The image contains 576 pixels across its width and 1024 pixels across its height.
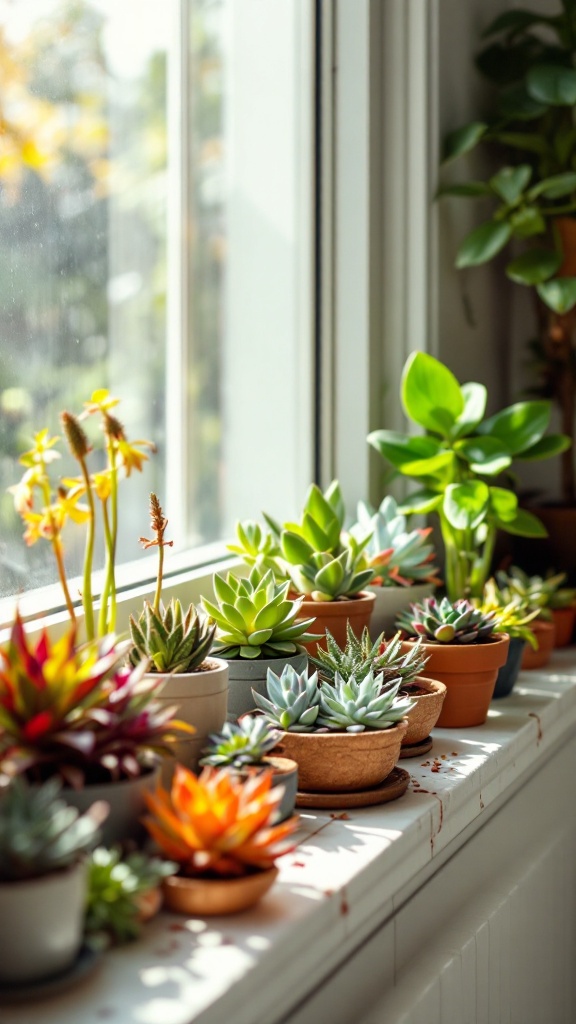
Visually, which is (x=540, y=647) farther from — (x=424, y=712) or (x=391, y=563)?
(x=424, y=712)

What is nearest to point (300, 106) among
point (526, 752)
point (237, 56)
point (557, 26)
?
point (237, 56)

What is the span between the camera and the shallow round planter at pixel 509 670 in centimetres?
145

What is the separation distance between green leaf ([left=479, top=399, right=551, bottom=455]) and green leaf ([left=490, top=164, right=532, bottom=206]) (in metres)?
0.39

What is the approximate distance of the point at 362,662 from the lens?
→ 1.12 metres

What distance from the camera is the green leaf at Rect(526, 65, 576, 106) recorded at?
1.69 meters

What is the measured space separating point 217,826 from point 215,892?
5 centimetres

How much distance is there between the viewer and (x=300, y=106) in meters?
1.63

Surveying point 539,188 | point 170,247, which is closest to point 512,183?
Result: point 539,188

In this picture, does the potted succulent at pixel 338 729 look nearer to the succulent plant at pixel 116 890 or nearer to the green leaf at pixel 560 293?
the succulent plant at pixel 116 890

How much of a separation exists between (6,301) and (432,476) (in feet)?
2.12

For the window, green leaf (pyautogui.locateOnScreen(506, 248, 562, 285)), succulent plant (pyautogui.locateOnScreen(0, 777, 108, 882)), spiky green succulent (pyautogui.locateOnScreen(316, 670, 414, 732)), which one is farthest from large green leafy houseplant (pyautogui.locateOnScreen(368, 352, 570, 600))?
succulent plant (pyautogui.locateOnScreen(0, 777, 108, 882))

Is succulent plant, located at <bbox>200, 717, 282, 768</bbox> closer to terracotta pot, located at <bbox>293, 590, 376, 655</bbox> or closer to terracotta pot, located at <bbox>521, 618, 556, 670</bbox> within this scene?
terracotta pot, located at <bbox>293, 590, 376, 655</bbox>

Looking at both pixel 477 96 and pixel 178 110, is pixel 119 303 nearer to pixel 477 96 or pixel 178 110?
pixel 178 110

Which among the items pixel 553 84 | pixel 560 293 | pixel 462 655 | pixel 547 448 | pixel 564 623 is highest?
pixel 553 84
